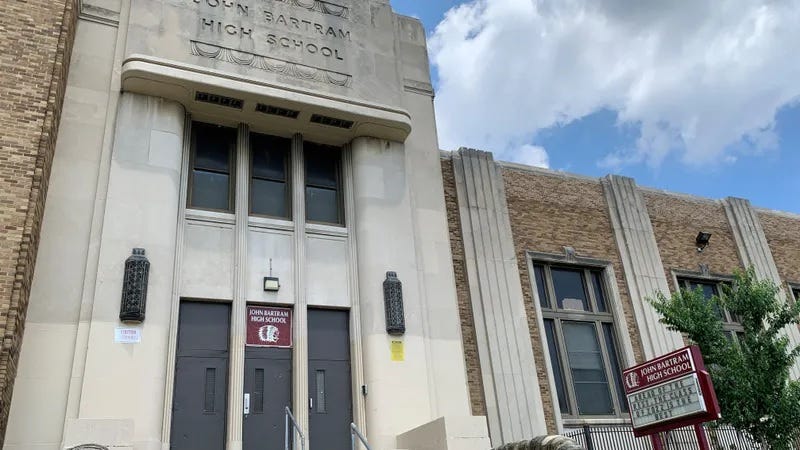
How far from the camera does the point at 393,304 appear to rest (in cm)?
1342

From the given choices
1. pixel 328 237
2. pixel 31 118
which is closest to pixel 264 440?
pixel 328 237

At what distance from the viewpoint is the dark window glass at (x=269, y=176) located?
566 inches

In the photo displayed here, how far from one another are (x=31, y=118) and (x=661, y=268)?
50.4 feet

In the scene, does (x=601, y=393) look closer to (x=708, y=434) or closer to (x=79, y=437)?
(x=708, y=434)

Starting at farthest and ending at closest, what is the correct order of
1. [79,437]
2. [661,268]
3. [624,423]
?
[661,268]
[624,423]
[79,437]

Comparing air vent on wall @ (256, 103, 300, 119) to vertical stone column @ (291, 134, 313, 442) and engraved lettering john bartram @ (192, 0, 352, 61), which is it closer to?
vertical stone column @ (291, 134, 313, 442)

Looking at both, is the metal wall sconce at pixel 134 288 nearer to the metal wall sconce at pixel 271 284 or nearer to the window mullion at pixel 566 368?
the metal wall sconce at pixel 271 284

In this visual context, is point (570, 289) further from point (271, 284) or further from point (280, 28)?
point (280, 28)

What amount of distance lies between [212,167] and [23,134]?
404cm

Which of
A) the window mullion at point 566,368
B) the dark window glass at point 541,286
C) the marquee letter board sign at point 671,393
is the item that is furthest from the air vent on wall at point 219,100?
the marquee letter board sign at point 671,393

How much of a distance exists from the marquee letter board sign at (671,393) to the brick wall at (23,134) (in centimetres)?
949

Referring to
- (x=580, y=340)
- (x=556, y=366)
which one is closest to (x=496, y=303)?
(x=556, y=366)

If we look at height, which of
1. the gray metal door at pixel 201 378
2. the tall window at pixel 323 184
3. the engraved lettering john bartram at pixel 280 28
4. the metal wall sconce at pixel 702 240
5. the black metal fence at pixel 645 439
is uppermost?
the engraved lettering john bartram at pixel 280 28

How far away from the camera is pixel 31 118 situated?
11031mm
